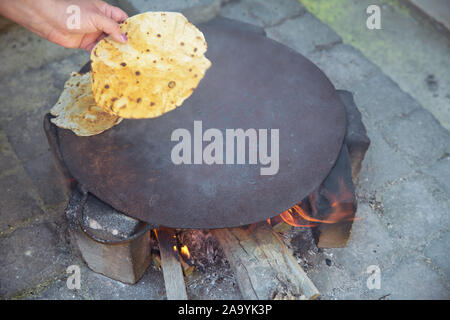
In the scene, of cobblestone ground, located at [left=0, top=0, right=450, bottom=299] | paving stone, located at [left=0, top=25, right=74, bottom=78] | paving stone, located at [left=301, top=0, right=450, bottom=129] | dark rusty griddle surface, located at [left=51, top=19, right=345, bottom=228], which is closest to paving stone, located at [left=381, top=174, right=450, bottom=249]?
cobblestone ground, located at [left=0, top=0, right=450, bottom=299]

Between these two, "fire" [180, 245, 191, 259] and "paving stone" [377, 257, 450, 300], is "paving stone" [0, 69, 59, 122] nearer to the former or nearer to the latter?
"fire" [180, 245, 191, 259]

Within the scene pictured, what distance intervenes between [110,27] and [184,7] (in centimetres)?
135

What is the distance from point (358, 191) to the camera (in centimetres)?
345

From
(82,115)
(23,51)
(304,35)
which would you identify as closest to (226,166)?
(82,115)

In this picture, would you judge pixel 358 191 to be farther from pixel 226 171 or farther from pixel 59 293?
pixel 59 293

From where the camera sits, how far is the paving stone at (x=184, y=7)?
3928mm

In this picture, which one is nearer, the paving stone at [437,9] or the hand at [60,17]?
the hand at [60,17]

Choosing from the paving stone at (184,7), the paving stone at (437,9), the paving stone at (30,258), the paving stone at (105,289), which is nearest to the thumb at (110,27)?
the paving stone at (184,7)

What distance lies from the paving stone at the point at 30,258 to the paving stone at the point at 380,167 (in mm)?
2262

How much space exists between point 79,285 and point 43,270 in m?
0.28

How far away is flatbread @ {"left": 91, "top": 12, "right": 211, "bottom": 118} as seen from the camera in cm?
265

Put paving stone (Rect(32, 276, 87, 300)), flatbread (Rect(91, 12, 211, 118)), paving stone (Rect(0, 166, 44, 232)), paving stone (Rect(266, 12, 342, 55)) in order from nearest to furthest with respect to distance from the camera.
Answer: flatbread (Rect(91, 12, 211, 118)) → paving stone (Rect(32, 276, 87, 300)) → paving stone (Rect(0, 166, 44, 232)) → paving stone (Rect(266, 12, 342, 55))

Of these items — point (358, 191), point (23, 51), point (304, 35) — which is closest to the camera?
point (358, 191)

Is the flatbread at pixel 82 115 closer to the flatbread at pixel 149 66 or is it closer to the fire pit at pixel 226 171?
the fire pit at pixel 226 171
